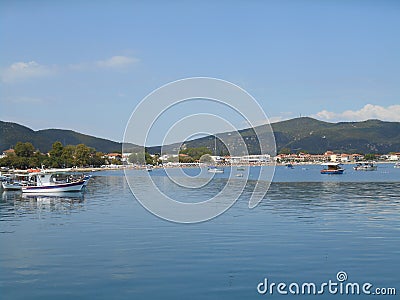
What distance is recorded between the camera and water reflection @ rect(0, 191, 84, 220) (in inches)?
1125

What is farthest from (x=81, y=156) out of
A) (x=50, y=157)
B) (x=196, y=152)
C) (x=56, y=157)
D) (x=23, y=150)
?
(x=196, y=152)

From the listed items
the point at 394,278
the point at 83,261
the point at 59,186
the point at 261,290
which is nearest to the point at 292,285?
the point at 261,290

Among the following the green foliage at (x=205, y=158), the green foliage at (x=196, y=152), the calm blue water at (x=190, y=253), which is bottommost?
the calm blue water at (x=190, y=253)

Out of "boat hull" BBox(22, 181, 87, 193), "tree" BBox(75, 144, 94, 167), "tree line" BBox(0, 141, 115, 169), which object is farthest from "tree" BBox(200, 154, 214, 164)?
"boat hull" BBox(22, 181, 87, 193)

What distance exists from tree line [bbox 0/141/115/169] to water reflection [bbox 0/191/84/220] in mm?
53168

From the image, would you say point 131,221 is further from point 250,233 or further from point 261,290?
point 261,290

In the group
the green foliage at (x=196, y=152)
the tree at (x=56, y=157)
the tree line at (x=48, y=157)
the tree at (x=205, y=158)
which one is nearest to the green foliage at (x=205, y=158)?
the tree at (x=205, y=158)

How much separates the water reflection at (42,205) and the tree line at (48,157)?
53.2 m

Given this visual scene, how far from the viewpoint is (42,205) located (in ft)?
107

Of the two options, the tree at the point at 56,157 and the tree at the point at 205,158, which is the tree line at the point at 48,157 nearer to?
the tree at the point at 56,157

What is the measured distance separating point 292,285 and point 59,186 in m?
33.2

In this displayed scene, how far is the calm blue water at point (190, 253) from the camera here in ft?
38.8

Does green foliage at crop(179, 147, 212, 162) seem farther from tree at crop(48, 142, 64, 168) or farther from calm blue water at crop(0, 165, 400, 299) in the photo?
calm blue water at crop(0, 165, 400, 299)

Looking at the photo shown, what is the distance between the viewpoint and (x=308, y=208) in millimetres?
27828
